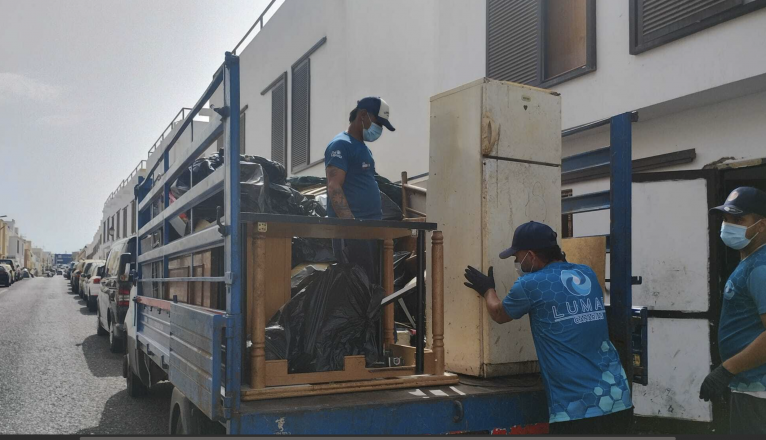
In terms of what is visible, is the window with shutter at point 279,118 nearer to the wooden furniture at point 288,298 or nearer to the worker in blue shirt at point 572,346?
the wooden furniture at point 288,298

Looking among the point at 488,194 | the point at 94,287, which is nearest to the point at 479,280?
the point at 488,194

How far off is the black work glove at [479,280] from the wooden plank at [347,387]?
0.49 meters

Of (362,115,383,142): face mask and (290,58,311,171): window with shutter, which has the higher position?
(290,58,311,171): window with shutter

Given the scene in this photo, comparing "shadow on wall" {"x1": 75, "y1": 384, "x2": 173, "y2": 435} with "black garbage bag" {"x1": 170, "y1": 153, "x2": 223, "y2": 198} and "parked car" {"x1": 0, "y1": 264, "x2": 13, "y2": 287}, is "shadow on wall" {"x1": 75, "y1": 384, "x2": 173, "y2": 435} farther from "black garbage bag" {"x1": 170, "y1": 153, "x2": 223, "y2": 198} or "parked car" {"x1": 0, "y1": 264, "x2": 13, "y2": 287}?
"parked car" {"x1": 0, "y1": 264, "x2": 13, "y2": 287}

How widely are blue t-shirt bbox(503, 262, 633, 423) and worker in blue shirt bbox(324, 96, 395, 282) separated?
1.07 metres

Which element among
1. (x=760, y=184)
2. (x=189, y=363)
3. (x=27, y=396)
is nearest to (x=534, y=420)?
(x=189, y=363)

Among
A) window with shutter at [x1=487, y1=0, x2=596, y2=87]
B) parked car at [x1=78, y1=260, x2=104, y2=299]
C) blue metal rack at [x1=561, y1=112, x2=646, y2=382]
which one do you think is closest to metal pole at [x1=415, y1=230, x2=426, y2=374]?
blue metal rack at [x1=561, y1=112, x2=646, y2=382]

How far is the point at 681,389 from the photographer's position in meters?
5.95

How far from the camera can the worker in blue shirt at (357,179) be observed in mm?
4070

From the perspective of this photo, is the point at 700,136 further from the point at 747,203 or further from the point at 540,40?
the point at 747,203

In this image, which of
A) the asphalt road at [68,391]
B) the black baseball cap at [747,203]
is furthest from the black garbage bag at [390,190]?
the black baseball cap at [747,203]

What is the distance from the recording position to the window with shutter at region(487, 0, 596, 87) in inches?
319

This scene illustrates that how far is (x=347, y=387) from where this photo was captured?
3180 millimetres

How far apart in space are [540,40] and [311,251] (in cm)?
505
